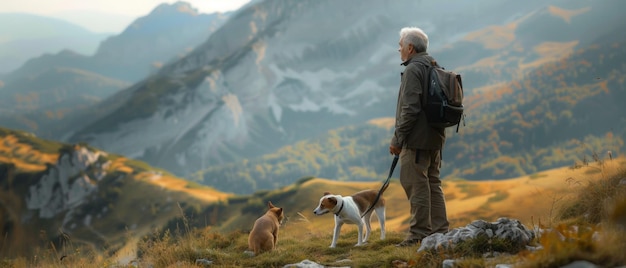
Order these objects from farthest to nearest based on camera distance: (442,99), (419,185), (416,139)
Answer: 1. (419,185)
2. (416,139)
3. (442,99)

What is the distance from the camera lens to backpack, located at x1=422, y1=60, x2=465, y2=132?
25.5 ft

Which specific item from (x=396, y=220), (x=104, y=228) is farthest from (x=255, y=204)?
(x=396, y=220)

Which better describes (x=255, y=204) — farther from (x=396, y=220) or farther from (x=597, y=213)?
(x=597, y=213)

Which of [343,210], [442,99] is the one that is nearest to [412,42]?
[442,99]

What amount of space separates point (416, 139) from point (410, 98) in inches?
26.5

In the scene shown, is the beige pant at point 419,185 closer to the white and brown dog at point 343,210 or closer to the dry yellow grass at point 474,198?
the white and brown dog at point 343,210

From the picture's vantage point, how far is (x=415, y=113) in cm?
782

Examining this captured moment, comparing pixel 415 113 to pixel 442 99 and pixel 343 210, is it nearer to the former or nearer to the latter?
pixel 442 99

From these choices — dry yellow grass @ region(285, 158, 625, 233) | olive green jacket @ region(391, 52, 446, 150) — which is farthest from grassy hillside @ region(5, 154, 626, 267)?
dry yellow grass @ region(285, 158, 625, 233)

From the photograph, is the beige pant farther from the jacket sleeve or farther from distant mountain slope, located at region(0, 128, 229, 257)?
distant mountain slope, located at region(0, 128, 229, 257)

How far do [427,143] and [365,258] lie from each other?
2054 millimetres

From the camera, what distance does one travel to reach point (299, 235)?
43.2ft

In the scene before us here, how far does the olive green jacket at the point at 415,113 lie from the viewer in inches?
309

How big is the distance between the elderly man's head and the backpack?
0.43m
